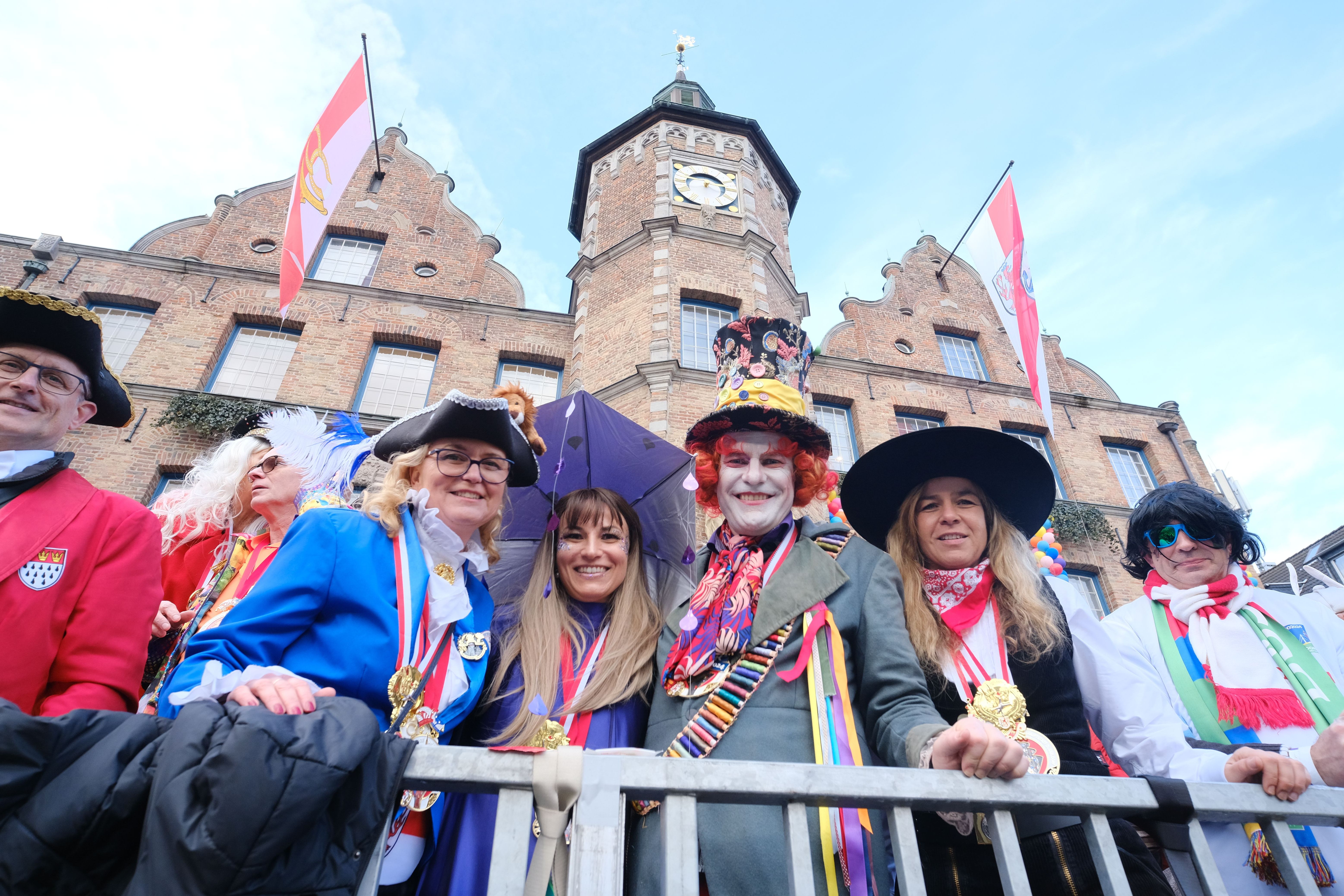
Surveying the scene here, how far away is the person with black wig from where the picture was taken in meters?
2.28

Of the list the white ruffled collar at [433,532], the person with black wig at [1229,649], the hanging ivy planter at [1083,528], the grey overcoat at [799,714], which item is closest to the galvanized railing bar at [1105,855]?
the grey overcoat at [799,714]

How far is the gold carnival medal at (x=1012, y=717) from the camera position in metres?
2.05

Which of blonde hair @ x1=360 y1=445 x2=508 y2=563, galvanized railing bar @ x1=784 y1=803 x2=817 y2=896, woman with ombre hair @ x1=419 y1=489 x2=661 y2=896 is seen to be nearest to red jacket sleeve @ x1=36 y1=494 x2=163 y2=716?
blonde hair @ x1=360 y1=445 x2=508 y2=563

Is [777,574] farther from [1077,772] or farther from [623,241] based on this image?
[623,241]

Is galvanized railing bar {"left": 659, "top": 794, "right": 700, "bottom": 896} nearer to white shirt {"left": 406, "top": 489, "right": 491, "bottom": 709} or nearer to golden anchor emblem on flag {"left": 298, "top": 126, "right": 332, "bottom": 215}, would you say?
white shirt {"left": 406, "top": 489, "right": 491, "bottom": 709}

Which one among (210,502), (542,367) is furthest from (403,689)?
(542,367)

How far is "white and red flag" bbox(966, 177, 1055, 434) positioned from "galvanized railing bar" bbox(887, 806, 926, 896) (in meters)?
7.24

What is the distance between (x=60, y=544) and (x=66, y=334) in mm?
820

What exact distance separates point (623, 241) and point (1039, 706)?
12133 mm

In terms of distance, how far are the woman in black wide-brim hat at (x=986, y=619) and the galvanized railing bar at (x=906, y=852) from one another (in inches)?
23.8

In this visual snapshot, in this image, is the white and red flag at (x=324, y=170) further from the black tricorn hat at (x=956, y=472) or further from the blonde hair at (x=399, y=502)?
the black tricorn hat at (x=956, y=472)

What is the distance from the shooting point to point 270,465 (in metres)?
3.86

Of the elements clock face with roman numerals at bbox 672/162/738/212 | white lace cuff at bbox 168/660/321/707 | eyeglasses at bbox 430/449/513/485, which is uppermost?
clock face with roman numerals at bbox 672/162/738/212

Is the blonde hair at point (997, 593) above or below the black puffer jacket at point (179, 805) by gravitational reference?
above
